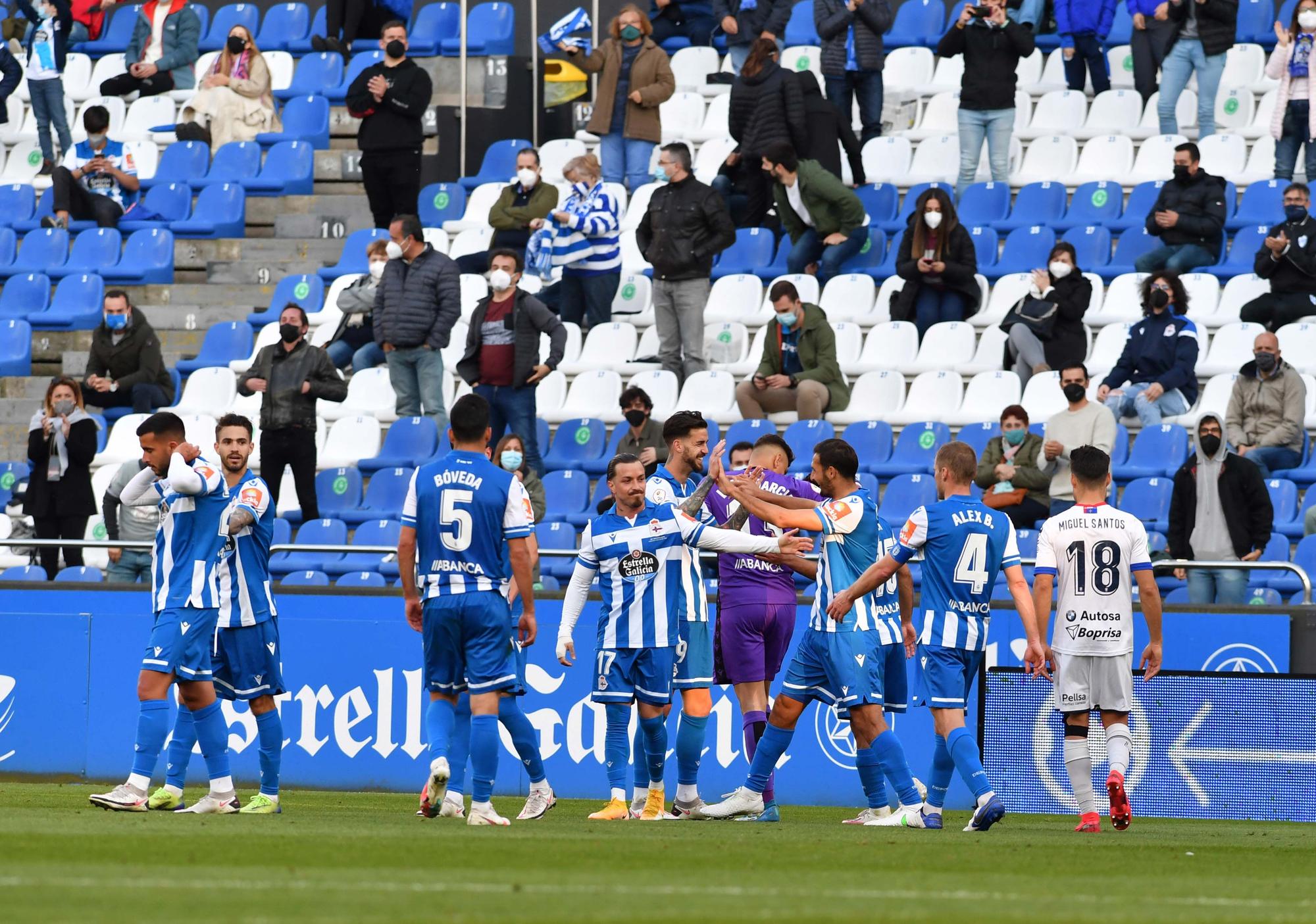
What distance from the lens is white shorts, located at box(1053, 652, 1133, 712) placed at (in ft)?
36.5

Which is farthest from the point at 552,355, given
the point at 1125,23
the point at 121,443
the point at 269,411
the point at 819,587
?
the point at 1125,23

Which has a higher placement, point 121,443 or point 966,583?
point 121,443

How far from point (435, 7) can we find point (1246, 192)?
9.83 meters

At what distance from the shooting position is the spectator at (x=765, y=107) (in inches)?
741

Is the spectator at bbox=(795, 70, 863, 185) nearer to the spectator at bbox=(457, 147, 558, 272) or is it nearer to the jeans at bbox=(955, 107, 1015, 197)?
the jeans at bbox=(955, 107, 1015, 197)

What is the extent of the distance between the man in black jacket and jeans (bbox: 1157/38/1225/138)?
701cm

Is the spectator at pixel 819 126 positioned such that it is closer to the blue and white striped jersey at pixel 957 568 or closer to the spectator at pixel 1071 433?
the spectator at pixel 1071 433

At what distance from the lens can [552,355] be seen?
17.0 meters

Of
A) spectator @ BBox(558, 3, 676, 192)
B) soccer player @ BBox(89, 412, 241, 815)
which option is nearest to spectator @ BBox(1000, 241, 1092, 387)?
spectator @ BBox(558, 3, 676, 192)

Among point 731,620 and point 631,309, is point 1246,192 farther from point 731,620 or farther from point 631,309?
point 731,620

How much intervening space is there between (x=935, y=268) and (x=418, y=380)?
4532 millimetres

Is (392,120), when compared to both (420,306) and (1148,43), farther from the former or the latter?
(1148,43)

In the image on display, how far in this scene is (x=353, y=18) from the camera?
24109mm

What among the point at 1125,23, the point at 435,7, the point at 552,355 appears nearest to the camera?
the point at 552,355
